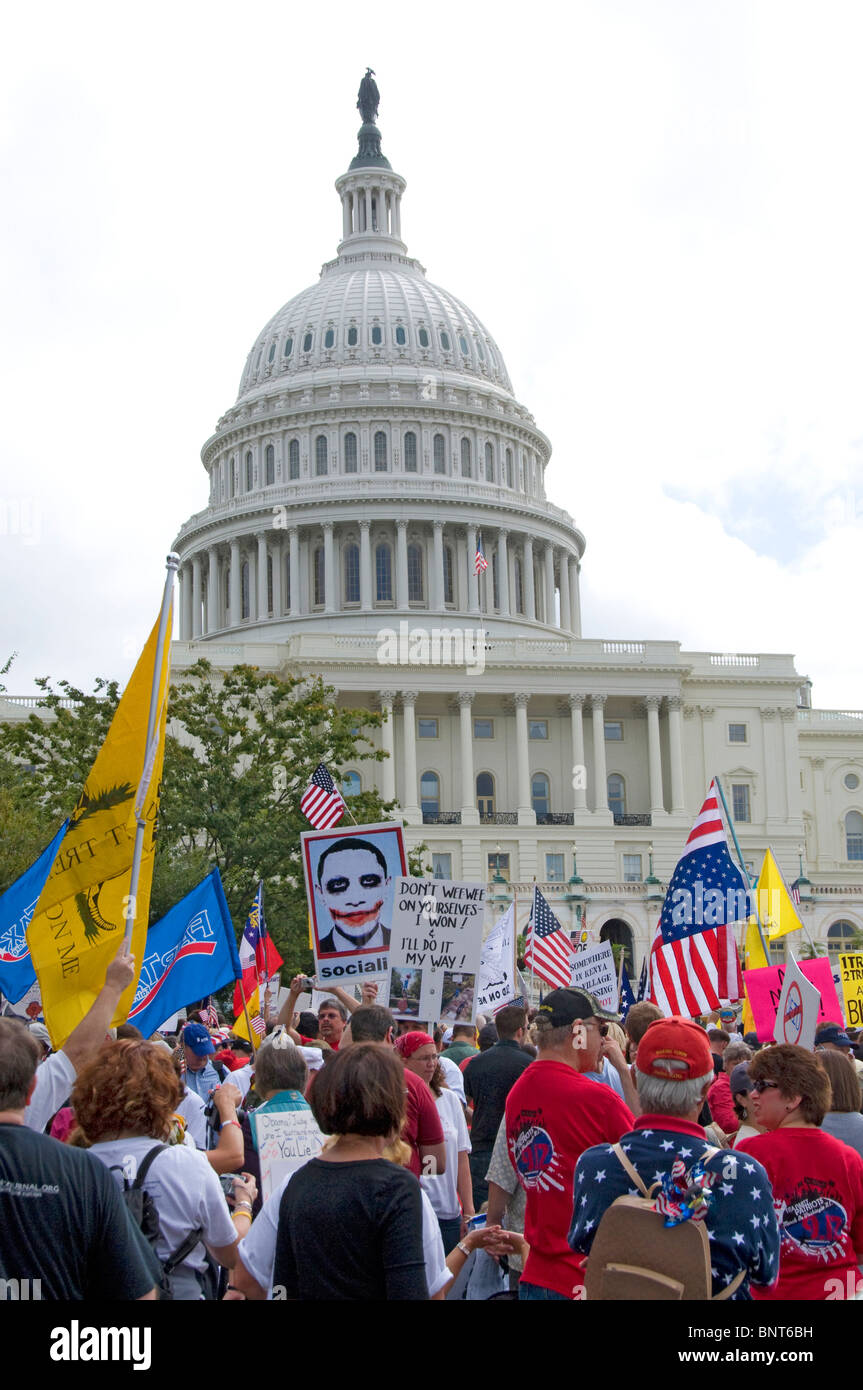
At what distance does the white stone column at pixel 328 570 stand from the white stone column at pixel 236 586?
5738 mm

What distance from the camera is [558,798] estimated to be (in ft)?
266

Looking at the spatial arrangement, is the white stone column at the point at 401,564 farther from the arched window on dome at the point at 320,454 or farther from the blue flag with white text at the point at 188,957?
the blue flag with white text at the point at 188,957

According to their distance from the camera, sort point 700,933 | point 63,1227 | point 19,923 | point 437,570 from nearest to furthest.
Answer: point 63,1227, point 19,923, point 700,933, point 437,570

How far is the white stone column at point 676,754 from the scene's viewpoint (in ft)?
262

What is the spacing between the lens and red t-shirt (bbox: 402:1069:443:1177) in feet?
27.2

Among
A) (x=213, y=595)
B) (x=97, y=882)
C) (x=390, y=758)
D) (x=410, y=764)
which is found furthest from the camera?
(x=213, y=595)

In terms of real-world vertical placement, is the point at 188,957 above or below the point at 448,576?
below

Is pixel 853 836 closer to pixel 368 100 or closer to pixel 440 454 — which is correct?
pixel 440 454

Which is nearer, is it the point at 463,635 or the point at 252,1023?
the point at 252,1023

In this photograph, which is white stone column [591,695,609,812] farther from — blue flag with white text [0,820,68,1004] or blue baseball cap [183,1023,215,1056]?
blue baseball cap [183,1023,215,1056]

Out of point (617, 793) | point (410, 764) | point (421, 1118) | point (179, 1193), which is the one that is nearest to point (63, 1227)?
point (179, 1193)

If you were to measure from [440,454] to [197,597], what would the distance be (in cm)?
1582

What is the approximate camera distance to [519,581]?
3772 inches
